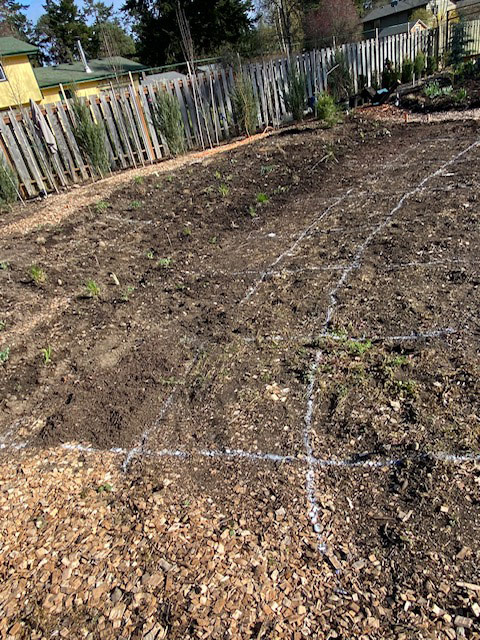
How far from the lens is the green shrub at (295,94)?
9.91 meters

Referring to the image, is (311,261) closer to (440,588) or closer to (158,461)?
(158,461)

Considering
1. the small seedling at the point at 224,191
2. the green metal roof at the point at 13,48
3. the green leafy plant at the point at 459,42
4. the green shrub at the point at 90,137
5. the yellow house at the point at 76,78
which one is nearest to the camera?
the small seedling at the point at 224,191

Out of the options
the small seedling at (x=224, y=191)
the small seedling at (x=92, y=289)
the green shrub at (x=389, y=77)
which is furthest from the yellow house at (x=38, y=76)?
the small seedling at (x=92, y=289)

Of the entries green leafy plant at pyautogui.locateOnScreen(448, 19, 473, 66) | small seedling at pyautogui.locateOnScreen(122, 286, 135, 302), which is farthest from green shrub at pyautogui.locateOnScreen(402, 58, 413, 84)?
small seedling at pyautogui.locateOnScreen(122, 286, 135, 302)

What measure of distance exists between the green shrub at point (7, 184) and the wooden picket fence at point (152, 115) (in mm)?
286

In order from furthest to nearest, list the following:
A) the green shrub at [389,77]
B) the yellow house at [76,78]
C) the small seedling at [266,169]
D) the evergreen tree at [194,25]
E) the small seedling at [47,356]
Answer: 1. the evergreen tree at [194,25]
2. the yellow house at [76,78]
3. the green shrub at [389,77]
4. the small seedling at [266,169]
5. the small seedling at [47,356]

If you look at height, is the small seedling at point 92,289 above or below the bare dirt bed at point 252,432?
above

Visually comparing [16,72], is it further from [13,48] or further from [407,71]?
[407,71]

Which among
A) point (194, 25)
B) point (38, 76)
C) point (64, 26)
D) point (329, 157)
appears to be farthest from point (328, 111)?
point (64, 26)

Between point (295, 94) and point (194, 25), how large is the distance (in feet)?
55.0

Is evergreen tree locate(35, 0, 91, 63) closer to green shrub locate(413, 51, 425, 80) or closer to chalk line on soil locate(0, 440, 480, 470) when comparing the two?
green shrub locate(413, 51, 425, 80)

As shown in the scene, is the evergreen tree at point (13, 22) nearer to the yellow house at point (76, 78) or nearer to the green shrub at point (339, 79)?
the yellow house at point (76, 78)

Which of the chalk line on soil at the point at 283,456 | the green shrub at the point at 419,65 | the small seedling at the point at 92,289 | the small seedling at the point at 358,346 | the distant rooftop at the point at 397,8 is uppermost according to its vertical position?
the distant rooftop at the point at 397,8

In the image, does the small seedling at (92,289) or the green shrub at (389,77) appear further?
the green shrub at (389,77)
